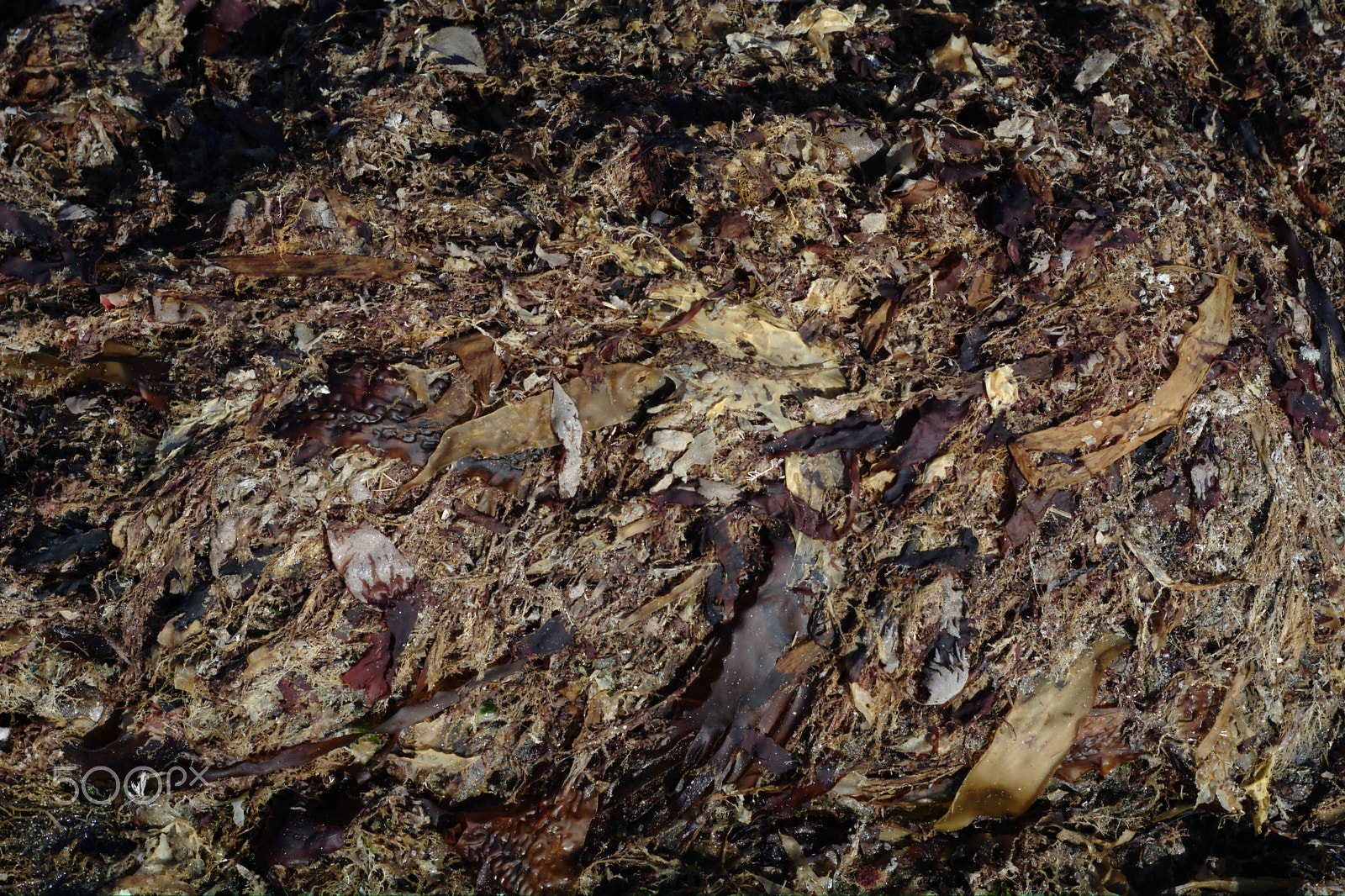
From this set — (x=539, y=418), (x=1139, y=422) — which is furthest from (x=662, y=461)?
(x=1139, y=422)

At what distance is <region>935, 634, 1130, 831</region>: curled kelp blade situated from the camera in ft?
5.82

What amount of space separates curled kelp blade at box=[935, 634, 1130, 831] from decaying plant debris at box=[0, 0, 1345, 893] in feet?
0.03

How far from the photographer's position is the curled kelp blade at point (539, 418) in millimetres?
1581

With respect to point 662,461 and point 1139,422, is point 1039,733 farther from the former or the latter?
point 662,461

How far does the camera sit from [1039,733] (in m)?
1.78

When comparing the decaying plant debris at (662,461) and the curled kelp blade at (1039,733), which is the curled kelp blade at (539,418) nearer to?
the decaying plant debris at (662,461)

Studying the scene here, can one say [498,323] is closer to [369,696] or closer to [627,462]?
[627,462]

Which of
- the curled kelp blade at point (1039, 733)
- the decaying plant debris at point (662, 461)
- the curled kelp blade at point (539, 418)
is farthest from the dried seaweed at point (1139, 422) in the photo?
the curled kelp blade at point (539, 418)

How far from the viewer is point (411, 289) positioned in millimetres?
1602

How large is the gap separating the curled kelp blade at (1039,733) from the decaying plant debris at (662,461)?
0.4 inches

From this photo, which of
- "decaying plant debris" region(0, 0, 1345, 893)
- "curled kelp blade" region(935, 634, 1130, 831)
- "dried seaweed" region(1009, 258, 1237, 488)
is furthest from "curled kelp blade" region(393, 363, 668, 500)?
"curled kelp blade" region(935, 634, 1130, 831)

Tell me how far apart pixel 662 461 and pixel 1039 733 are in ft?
3.77

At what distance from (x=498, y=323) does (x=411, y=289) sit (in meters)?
0.21

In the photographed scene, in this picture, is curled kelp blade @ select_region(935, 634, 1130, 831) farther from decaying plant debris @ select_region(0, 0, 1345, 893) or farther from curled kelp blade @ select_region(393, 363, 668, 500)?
curled kelp blade @ select_region(393, 363, 668, 500)
